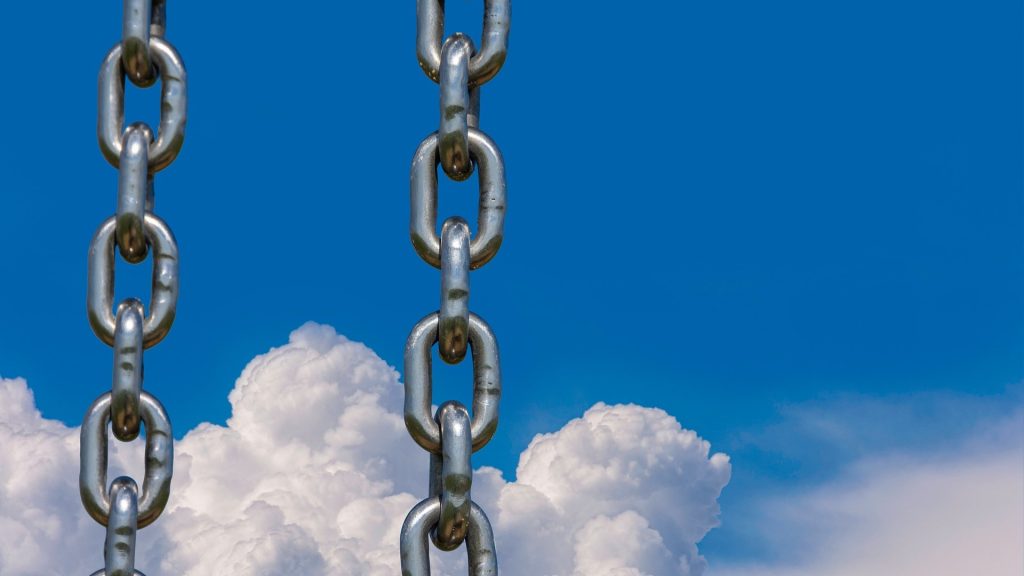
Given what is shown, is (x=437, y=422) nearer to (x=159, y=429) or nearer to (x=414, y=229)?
(x=414, y=229)

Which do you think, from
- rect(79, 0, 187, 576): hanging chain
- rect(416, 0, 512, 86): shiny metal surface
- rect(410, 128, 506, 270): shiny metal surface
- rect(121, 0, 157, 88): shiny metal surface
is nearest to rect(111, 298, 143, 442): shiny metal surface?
rect(79, 0, 187, 576): hanging chain

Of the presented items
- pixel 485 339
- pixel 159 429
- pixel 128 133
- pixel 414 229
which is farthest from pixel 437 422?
pixel 128 133

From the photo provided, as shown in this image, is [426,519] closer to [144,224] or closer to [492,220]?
[492,220]

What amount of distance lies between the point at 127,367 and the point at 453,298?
2.18 feet

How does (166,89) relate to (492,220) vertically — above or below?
above

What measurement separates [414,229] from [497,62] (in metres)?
0.34

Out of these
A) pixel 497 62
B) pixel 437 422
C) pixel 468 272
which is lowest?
pixel 437 422

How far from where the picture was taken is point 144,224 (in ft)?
9.37

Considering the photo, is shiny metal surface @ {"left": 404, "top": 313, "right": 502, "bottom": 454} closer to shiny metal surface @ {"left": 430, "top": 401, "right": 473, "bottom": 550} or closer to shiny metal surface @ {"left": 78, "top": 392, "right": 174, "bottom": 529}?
shiny metal surface @ {"left": 430, "top": 401, "right": 473, "bottom": 550}

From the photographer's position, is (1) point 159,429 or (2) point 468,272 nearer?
(2) point 468,272

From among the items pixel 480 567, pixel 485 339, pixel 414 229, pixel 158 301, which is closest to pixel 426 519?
pixel 480 567

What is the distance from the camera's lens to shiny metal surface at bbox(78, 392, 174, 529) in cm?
286

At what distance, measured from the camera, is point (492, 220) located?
271 centimetres

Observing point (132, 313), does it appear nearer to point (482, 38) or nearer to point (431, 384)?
point (431, 384)
